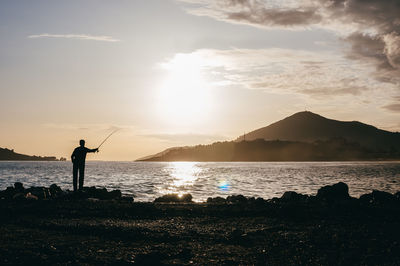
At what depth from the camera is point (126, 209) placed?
51.0 ft

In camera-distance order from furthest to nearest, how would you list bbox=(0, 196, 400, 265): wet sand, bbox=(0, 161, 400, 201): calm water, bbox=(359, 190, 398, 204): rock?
bbox=(0, 161, 400, 201): calm water → bbox=(359, 190, 398, 204): rock → bbox=(0, 196, 400, 265): wet sand

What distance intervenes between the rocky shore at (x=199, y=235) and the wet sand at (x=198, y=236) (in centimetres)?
2

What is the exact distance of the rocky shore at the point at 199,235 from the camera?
302 inches

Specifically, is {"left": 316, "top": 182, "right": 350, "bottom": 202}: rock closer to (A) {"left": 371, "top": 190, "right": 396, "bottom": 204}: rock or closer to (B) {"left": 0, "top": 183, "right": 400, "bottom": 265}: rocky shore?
(A) {"left": 371, "top": 190, "right": 396, "bottom": 204}: rock

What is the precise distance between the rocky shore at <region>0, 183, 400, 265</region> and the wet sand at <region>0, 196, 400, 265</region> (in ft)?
0.06

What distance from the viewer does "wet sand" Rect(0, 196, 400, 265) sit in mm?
7660

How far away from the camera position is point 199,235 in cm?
1020

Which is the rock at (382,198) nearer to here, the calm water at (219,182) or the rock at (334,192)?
the rock at (334,192)

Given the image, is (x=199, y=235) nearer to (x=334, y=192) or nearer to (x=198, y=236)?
(x=198, y=236)

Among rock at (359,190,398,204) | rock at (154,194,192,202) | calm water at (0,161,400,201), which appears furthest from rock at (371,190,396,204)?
calm water at (0,161,400,201)

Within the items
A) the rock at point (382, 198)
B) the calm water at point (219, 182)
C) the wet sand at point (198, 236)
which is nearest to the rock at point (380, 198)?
the rock at point (382, 198)

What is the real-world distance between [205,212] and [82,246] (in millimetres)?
6988

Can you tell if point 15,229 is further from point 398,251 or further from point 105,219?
point 398,251

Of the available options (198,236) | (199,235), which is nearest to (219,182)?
(199,235)
